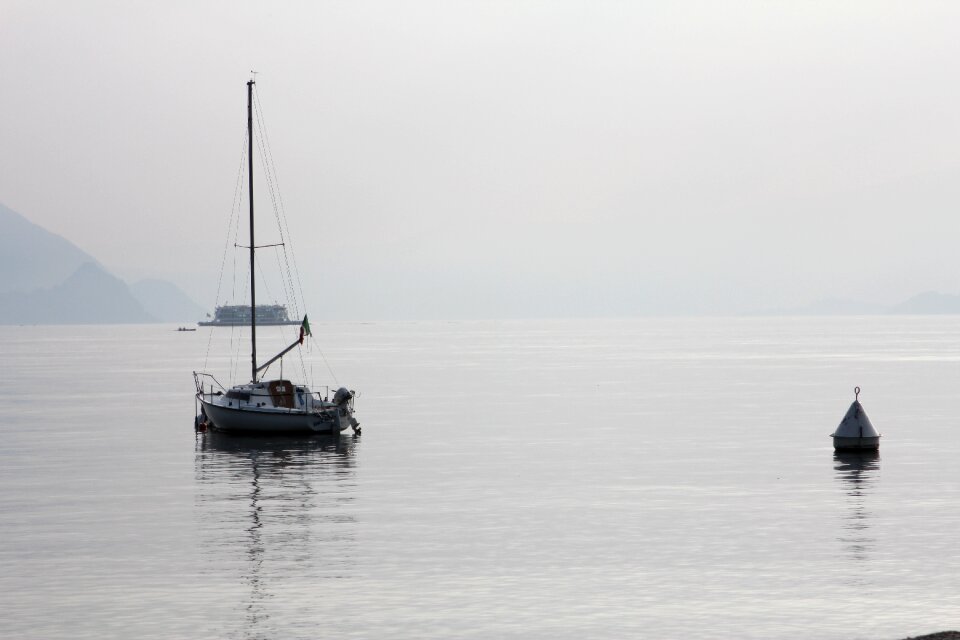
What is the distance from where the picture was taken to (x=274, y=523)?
128ft

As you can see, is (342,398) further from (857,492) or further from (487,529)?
(487,529)

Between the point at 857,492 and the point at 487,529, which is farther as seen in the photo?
the point at 857,492

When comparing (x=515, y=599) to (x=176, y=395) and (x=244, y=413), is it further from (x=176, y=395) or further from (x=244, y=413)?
(x=176, y=395)

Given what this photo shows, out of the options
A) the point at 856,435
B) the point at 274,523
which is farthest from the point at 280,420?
the point at 274,523

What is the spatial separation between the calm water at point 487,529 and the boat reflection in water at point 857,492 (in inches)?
5.1

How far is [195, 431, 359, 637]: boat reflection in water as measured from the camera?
95.0 feet

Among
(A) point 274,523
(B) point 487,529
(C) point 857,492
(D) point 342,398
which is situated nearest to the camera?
(B) point 487,529

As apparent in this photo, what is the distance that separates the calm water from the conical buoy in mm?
824

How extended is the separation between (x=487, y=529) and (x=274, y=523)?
20.6 feet

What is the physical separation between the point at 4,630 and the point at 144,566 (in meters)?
6.80

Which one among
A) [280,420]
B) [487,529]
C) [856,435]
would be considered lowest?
[487,529]

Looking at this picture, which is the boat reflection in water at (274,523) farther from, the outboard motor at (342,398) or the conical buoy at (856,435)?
the conical buoy at (856,435)

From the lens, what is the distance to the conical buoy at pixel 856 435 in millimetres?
58094

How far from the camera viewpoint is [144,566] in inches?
1270
